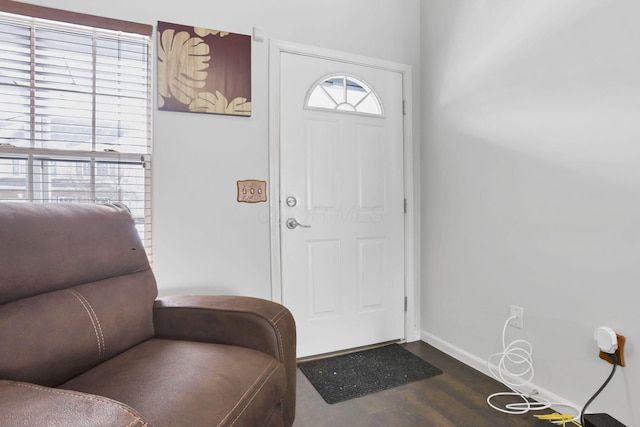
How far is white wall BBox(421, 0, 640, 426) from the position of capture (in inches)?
55.3

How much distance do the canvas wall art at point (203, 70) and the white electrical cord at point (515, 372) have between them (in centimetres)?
195

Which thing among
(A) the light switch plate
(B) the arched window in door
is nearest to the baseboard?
(A) the light switch plate

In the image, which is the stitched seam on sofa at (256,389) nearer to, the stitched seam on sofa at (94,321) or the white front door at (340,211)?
the stitched seam on sofa at (94,321)

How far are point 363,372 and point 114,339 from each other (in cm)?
136

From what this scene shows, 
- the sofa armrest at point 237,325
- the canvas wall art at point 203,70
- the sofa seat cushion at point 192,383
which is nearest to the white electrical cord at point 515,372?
the sofa armrest at point 237,325

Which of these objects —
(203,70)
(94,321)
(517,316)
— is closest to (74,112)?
(203,70)

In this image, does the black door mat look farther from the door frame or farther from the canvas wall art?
the canvas wall art

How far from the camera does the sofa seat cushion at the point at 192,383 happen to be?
884 millimetres

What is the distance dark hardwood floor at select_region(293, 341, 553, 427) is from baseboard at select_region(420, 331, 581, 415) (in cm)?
7

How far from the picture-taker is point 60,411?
24.9 inches

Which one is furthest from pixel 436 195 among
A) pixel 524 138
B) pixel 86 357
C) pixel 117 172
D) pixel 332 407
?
pixel 86 357

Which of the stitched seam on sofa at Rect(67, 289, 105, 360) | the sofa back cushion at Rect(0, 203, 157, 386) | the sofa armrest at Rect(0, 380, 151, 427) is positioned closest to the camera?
the sofa armrest at Rect(0, 380, 151, 427)

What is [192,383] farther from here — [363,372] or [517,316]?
[517,316]

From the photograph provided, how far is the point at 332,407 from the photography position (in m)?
1.70
